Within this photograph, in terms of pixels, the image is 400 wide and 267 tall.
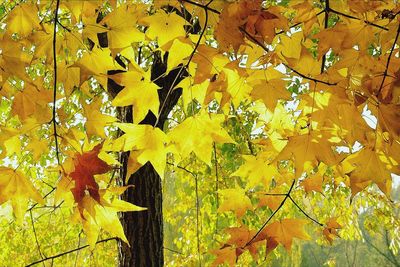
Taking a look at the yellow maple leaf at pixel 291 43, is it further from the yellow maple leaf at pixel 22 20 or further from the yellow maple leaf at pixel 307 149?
the yellow maple leaf at pixel 22 20

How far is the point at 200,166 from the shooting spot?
349 cm

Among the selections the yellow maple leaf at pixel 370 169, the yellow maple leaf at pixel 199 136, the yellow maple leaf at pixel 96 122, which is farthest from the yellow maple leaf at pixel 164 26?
the yellow maple leaf at pixel 370 169

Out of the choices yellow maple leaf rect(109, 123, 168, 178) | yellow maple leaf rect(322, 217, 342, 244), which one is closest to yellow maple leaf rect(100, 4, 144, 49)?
yellow maple leaf rect(109, 123, 168, 178)

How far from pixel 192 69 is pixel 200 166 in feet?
8.30

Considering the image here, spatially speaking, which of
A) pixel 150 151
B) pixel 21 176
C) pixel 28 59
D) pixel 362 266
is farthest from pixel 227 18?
pixel 362 266

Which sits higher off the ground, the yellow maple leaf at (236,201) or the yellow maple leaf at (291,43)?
the yellow maple leaf at (291,43)

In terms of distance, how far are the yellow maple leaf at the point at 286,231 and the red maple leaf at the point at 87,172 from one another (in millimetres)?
421

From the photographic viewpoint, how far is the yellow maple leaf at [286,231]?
1023mm

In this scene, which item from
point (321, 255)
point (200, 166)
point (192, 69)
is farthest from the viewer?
point (321, 255)

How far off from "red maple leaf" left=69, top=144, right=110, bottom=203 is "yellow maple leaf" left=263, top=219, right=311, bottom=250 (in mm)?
421

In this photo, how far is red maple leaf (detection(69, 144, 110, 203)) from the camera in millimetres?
830

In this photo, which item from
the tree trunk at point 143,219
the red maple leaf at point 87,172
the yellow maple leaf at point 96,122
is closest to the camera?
the red maple leaf at point 87,172

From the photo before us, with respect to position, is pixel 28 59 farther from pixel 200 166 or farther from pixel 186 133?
pixel 200 166

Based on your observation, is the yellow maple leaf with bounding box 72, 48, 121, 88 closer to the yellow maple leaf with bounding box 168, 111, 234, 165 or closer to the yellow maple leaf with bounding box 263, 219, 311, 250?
the yellow maple leaf with bounding box 168, 111, 234, 165
